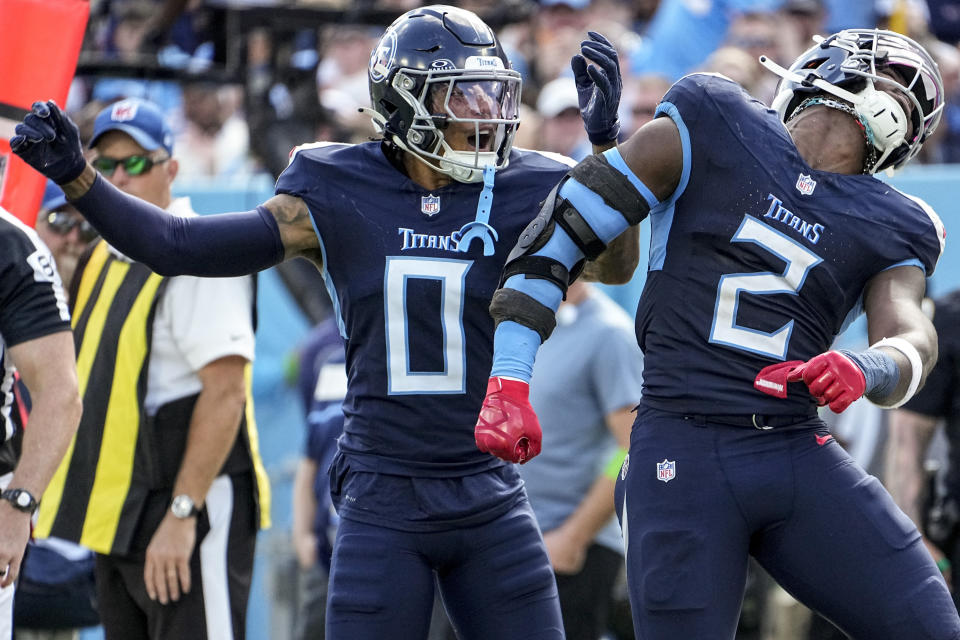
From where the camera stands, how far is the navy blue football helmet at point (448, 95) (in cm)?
381

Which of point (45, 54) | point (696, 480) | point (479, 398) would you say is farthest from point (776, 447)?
point (45, 54)

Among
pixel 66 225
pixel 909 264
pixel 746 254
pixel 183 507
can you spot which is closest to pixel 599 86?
pixel 746 254

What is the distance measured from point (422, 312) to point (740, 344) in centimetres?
81

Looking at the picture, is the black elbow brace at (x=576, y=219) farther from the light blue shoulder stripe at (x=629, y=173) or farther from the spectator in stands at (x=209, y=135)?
the spectator in stands at (x=209, y=135)

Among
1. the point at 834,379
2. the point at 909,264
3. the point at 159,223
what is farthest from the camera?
the point at 159,223

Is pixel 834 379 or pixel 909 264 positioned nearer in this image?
pixel 834 379

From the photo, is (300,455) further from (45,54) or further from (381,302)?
(381,302)

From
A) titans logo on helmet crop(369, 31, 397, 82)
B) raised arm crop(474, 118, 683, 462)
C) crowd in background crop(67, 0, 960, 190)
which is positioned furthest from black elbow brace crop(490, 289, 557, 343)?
crowd in background crop(67, 0, 960, 190)

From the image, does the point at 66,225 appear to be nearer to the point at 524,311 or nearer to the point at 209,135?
the point at 524,311

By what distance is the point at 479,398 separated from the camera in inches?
151

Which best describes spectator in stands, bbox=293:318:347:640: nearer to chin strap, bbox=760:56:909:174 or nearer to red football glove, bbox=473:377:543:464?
red football glove, bbox=473:377:543:464

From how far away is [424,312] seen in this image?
378 cm

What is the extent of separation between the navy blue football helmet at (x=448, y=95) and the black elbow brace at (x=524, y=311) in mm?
497

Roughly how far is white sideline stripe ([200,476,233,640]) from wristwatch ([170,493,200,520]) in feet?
0.46
